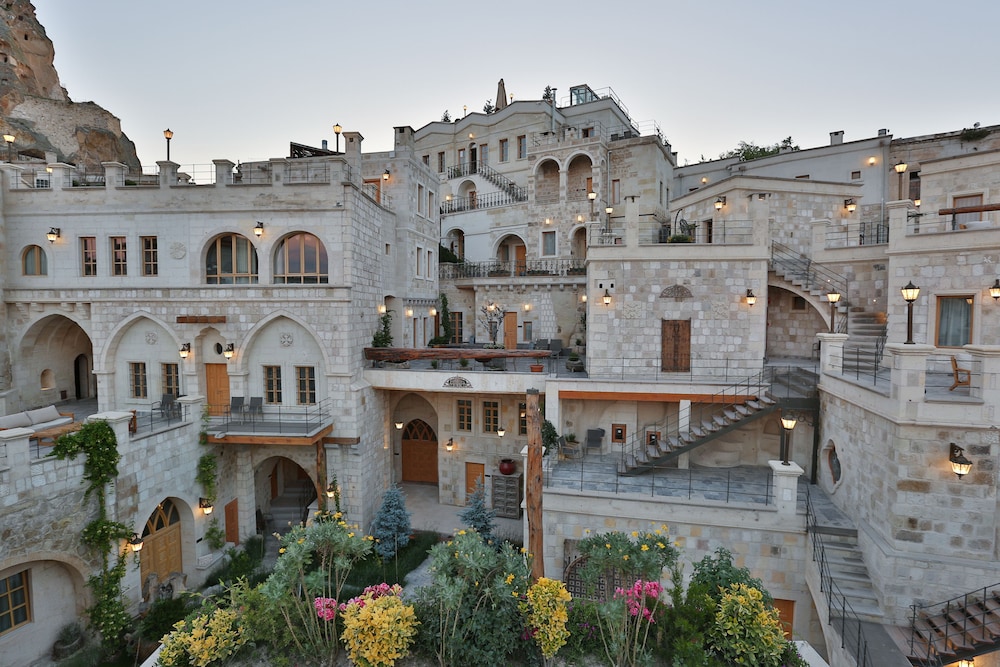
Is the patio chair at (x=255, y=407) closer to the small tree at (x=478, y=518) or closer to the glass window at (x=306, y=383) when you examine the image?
the glass window at (x=306, y=383)

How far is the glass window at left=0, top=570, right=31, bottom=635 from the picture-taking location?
9.43 meters

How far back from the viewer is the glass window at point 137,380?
1552 centimetres

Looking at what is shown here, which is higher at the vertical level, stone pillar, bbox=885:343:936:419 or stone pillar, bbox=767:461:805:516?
stone pillar, bbox=885:343:936:419

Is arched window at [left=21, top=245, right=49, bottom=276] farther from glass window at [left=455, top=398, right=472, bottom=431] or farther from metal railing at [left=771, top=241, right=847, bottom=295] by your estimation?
metal railing at [left=771, top=241, right=847, bottom=295]

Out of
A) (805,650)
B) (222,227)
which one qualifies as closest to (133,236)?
(222,227)

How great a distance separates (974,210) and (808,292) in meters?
4.23

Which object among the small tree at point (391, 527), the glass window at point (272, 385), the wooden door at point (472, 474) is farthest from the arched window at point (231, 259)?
the wooden door at point (472, 474)

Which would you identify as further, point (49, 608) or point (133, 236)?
point (133, 236)

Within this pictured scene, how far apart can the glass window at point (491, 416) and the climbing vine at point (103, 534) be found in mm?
10511

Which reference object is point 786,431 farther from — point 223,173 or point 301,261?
point 223,173

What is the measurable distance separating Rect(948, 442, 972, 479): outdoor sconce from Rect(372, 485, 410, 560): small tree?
1298 centimetres

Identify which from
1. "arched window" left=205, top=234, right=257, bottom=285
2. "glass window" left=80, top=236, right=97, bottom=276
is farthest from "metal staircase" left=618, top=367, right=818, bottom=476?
"glass window" left=80, top=236, right=97, bottom=276

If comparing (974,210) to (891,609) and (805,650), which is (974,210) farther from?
(805,650)

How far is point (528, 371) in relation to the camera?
15383 mm
